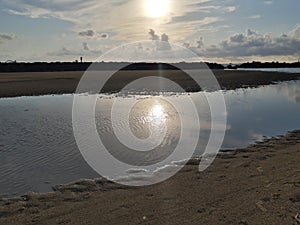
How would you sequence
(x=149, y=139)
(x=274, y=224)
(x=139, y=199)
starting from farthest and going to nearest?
1. (x=149, y=139)
2. (x=139, y=199)
3. (x=274, y=224)

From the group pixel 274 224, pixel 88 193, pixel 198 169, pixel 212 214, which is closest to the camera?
pixel 274 224

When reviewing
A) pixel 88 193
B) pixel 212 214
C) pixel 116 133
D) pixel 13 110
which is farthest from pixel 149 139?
pixel 13 110

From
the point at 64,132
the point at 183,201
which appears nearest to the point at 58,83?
the point at 64,132

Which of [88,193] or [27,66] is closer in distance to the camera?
[88,193]

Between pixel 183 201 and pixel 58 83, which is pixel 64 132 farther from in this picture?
pixel 58 83

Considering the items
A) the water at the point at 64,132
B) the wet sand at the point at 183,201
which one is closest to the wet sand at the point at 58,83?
the water at the point at 64,132

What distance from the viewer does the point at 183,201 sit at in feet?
21.2

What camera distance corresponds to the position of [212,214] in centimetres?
580

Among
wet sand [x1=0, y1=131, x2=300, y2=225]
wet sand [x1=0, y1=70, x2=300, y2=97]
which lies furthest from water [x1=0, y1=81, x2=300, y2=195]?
wet sand [x1=0, y1=70, x2=300, y2=97]

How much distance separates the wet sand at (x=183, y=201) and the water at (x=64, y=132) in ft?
3.08

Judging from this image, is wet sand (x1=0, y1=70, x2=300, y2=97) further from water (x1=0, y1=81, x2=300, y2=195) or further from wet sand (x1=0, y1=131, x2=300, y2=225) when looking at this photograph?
wet sand (x1=0, y1=131, x2=300, y2=225)

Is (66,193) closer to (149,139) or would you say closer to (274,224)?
(274,224)

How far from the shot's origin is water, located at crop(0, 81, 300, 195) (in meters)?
8.47

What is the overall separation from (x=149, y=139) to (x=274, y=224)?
24.6 feet
